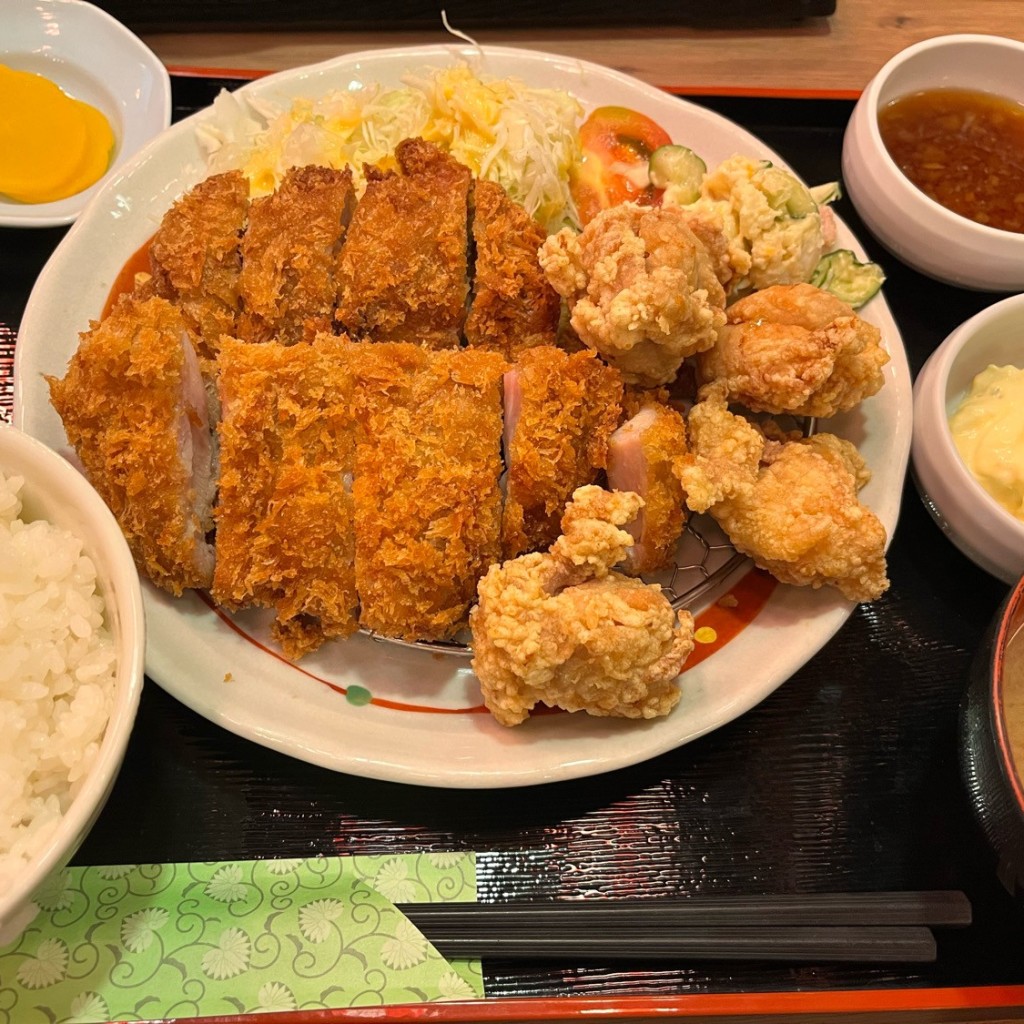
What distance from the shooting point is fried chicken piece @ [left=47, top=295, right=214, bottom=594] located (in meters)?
1.91

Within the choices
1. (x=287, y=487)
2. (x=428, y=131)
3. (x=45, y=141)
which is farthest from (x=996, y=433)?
(x=45, y=141)

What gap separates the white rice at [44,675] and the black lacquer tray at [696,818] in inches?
12.7

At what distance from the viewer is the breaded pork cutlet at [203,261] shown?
7.34ft

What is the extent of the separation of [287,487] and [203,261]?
76 centimetres

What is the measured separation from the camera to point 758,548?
2.03 metres

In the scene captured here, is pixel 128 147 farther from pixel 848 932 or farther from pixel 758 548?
pixel 848 932

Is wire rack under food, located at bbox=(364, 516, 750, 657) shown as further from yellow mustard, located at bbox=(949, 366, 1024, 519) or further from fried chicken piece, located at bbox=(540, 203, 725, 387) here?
yellow mustard, located at bbox=(949, 366, 1024, 519)

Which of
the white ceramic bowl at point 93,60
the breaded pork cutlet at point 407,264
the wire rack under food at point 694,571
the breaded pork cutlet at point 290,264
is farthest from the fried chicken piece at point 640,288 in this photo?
the white ceramic bowl at point 93,60

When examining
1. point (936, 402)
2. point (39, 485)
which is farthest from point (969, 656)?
point (39, 485)

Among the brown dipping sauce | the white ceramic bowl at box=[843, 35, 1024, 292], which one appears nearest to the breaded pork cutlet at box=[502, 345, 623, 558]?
the white ceramic bowl at box=[843, 35, 1024, 292]

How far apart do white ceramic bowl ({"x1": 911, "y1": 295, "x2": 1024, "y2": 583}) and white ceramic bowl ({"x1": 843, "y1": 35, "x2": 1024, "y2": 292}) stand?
0.91ft

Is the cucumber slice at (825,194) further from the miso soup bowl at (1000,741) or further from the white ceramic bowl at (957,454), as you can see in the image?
the miso soup bowl at (1000,741)

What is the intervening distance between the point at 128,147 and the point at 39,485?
1.71 m

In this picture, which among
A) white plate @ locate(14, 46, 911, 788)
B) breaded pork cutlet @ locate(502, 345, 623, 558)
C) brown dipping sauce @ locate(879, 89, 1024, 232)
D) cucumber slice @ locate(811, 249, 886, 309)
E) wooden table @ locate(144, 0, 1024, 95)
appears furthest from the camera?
wooden table @ locate(144, 0, 1024, 95)
